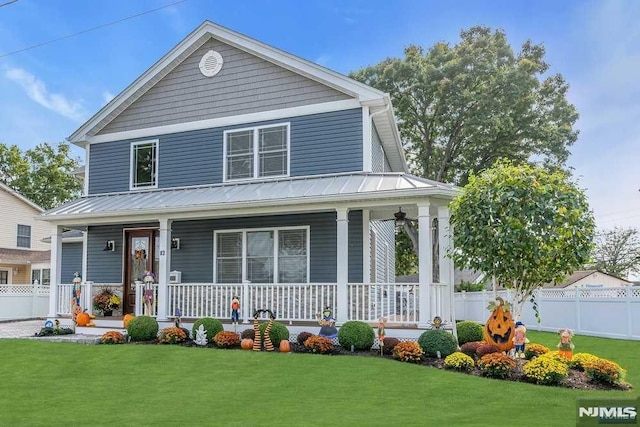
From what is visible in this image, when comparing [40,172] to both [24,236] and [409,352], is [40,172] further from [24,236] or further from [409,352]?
[409,352]

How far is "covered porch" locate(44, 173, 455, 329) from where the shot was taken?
11172 millimetres

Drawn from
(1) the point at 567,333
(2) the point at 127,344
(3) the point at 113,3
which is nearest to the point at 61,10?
(3) the point at 113,3

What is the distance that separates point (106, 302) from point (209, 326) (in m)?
4.39

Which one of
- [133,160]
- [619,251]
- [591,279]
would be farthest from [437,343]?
[619,251]

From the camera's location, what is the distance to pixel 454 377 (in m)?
8.41

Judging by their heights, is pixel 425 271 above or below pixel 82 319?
above

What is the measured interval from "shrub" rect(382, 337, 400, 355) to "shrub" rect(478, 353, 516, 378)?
2.15 m

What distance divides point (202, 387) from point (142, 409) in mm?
1352

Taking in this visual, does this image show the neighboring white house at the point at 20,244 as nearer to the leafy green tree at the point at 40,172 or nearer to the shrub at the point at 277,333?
the leafy green tree at the point at 40,172

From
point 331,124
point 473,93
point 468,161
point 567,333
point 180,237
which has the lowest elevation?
point 567,333

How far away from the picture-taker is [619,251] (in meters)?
59.0

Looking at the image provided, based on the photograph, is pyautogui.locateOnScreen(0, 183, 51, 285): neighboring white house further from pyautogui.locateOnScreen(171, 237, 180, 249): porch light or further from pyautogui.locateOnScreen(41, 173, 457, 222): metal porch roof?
pyautogui.locateOnScreen(171, 237, 180, 249): porch light

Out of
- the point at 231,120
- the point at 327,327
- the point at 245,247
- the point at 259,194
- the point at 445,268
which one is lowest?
the point at 327,327

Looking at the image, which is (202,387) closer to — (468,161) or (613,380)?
(613,380)
